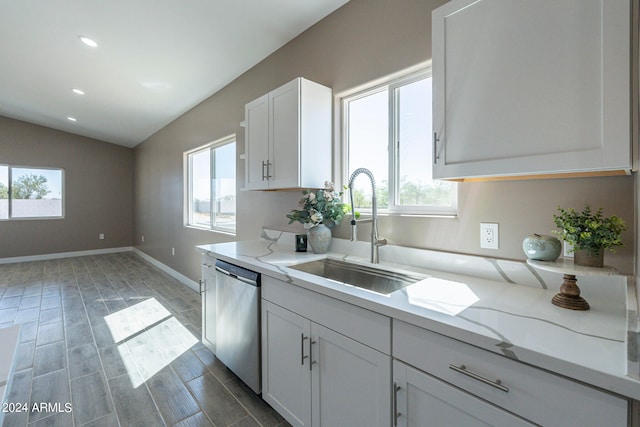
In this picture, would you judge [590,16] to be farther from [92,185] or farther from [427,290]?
[92,185]

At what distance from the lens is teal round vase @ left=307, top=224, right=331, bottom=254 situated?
2029mm

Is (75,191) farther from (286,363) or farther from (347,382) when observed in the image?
(347,382)

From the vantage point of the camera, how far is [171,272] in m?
4.91

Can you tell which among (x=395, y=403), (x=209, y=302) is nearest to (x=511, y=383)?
(x=395, y=403)

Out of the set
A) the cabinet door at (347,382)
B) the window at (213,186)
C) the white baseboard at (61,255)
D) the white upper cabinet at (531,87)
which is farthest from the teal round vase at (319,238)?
the white baseboard at (61,255)

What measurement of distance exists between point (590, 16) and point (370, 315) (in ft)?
3.93

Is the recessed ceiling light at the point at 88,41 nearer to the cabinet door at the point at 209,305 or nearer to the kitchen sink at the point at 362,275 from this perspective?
the cabinet door at the point at 209,305

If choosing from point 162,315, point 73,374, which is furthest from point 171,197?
point 73,374

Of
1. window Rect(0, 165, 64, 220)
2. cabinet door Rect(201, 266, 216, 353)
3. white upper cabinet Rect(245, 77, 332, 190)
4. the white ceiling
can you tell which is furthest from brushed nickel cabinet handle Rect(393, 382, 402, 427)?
window Rect(0, 165, 64, 220)

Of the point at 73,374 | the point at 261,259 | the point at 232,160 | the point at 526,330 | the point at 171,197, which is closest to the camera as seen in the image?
the point at 526,330

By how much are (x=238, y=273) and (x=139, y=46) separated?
2.43 meters

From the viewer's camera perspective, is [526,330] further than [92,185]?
No

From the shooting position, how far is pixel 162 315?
324 cm

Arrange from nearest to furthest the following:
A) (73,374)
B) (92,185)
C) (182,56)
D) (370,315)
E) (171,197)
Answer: (370,315) < (73,374) < (182,56) < (171,197) < (92,185)
